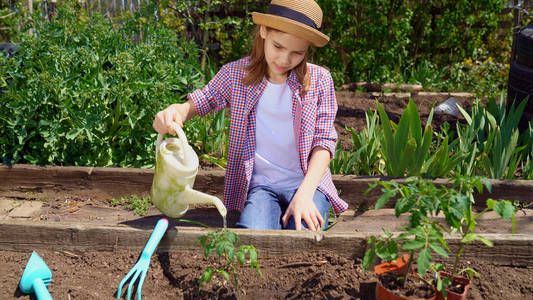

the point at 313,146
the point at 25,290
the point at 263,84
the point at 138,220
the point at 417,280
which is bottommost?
the point at 138,220

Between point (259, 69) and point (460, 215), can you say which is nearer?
point (460, 215)

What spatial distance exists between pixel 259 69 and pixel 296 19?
0.35 meters

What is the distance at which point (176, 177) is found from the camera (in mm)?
1886

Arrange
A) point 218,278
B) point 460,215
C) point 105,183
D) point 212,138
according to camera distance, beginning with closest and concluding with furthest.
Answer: point 460,215, point 218,278, point 105,183, point 212,138

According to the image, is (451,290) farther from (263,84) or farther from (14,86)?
(14,86)

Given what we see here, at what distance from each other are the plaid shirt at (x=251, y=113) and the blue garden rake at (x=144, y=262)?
679mm

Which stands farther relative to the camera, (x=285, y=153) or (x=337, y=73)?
(x=337, y=73)

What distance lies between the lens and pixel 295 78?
7.83 ft

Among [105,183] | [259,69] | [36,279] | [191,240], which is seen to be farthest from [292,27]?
[105,183]

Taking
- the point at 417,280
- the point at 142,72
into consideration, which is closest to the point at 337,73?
the point at 142,72

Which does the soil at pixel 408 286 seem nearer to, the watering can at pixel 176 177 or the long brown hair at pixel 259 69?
the watering can at pixel 176 177

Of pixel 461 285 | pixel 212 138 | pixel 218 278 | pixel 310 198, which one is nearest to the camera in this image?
pixel 461 285

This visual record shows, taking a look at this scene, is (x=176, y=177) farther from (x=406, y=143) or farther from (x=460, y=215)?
(x=406, y=143)

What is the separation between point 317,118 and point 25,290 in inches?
54.0
